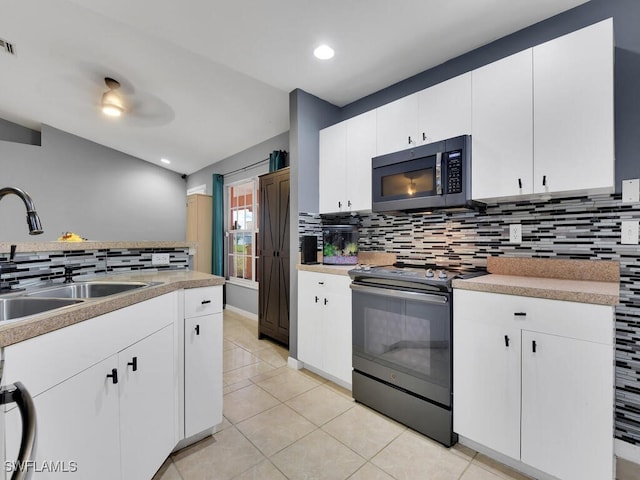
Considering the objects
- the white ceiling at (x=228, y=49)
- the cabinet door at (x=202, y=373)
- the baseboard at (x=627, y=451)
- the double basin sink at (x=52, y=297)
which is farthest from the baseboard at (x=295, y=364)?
the white ceiling at (x=228, y=49)

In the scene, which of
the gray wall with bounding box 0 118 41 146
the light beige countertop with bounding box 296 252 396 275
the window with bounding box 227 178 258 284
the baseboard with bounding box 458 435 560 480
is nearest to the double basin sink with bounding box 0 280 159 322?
the light beige countertop with bounding box 296 252 396 275

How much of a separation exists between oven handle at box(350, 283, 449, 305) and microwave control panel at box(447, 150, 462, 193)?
0.72 m

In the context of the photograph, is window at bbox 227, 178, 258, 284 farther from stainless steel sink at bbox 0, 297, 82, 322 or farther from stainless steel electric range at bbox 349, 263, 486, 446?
stainless steel sink at bbox 0, 297, 82, 322

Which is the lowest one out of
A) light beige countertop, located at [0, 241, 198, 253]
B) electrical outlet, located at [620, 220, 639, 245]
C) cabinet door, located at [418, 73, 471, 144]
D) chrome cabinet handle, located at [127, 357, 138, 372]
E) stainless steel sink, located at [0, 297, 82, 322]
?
chrome cabinet handle, located at [127, 357, 138, 372]

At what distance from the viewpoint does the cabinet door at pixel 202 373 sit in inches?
65.2

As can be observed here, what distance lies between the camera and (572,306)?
1345 millimetres

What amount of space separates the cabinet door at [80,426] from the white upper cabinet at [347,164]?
2.04m

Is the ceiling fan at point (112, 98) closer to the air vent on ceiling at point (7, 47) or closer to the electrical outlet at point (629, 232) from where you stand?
the air vent on ceiling at point (7, 47)

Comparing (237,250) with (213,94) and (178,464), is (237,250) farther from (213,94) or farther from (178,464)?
(178,464)

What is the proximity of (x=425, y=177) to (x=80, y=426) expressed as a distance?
2203mm

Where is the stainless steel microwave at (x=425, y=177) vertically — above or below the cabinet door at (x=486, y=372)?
above

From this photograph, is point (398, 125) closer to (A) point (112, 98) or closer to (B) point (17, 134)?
(A) point (112, 98)

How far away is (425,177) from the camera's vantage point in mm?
2117

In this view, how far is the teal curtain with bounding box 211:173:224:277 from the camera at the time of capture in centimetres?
503
